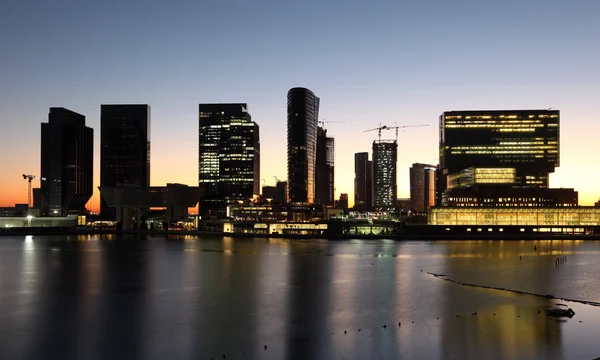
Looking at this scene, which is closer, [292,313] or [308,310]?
[292,313]

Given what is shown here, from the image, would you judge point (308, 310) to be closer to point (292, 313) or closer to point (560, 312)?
point (292, 313)

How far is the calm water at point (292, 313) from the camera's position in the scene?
32.1m

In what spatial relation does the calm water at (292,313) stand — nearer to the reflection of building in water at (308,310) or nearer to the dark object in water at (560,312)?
the reflection of building in water at (308,310)

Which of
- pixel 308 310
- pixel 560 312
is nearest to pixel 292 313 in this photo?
pixel 308 310

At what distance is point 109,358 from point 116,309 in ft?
51.9

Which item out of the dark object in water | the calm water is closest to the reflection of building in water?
the calm water

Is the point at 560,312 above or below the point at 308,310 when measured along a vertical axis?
above

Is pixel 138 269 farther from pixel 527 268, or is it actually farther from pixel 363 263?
pixel 527 268

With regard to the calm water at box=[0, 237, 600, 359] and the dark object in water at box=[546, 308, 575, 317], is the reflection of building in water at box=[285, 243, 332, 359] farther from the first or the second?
the dark object in water at box=[546, 308, 575, 317]

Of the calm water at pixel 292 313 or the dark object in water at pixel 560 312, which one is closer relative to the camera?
the calm water at pixel 292 313

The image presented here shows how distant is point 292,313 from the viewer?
1713 inches

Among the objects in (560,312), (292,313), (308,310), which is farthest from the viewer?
(308,310)

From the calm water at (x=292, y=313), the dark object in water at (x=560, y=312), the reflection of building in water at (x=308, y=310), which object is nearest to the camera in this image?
the calm water at (x=292, y=313)

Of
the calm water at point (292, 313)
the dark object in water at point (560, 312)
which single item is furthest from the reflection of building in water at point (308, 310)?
the dark object in water at point (560, 312)
